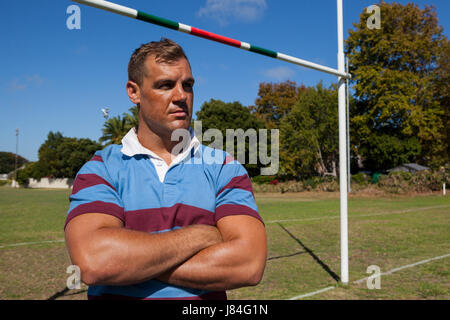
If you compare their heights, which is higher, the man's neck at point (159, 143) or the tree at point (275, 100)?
the tree at point (275, 100)

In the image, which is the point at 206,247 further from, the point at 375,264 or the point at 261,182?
the point at 261,182

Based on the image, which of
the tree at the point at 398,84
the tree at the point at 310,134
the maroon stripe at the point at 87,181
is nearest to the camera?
the maroon stripe at the point at 87,181

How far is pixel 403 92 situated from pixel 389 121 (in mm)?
3053

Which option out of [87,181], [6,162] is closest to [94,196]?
[87,181]

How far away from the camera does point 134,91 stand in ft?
6.91

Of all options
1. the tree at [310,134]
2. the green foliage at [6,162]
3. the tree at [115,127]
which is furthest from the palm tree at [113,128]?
the green foliage at [6,162]

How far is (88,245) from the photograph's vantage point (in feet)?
5.65

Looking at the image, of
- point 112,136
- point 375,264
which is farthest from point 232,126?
point 375,264

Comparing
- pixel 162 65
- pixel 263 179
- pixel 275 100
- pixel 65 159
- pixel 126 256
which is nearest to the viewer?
pixel 126 256

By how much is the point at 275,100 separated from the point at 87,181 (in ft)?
171

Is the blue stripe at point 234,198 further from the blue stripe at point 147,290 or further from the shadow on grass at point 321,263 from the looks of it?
the shadow on grass at point 321,263

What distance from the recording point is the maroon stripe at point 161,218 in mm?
1862

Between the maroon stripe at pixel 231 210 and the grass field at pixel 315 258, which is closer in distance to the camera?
the maroon stripe at pixel 231 210

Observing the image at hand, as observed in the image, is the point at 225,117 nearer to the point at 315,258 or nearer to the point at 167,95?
the point at 315,258
